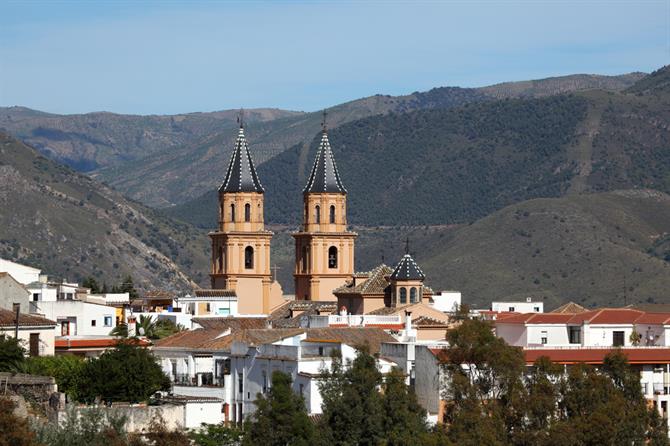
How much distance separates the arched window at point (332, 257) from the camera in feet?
399

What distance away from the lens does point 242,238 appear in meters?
122

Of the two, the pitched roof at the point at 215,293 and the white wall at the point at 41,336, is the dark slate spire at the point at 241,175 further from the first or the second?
the white wall at the point at 41,336

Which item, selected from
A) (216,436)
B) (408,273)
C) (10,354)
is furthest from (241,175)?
(216,436)

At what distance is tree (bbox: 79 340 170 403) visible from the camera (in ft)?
221

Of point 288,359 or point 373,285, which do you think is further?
point 373,285

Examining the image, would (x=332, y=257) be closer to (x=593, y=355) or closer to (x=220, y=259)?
(x=220, y=259)

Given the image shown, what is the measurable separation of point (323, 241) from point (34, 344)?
154 ft

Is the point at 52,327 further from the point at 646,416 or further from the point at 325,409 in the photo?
the point at 646,416

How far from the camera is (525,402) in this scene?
61.0m

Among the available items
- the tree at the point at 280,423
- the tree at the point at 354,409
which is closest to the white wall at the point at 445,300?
the tree at the point at 354,409

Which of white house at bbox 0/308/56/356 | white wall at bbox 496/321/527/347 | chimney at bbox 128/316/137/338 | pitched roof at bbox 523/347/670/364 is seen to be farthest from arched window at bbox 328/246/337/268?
pitched roof at bbox 523/347/670/364

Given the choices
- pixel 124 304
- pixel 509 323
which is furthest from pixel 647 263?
pixel 509 323

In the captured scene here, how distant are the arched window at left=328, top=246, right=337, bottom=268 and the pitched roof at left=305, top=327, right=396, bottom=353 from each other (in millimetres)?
44156

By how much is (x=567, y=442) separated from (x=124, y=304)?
4579 cm
